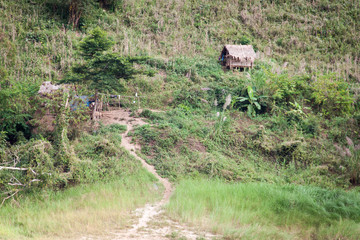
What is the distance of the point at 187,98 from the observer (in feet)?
39.8

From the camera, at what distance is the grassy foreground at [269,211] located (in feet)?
19.0

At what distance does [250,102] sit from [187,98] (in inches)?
96.1

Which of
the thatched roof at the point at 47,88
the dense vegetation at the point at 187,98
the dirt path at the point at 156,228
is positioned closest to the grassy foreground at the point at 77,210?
the dirt path at the point at 156,228

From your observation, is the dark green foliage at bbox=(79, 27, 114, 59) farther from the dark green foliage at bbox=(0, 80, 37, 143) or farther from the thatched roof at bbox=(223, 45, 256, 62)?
the thatched roof at bbox=(223, 45, 256, 62)

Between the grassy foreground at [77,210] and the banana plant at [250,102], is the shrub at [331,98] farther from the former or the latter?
the grassy foreground at [77,210]

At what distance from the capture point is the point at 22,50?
14.1 meters

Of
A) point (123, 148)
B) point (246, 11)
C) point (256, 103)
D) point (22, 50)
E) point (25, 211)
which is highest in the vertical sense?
point (246, 11)

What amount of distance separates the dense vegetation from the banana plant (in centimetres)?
6

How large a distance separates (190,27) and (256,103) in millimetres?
9775

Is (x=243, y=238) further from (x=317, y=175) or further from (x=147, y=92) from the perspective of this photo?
(x=147, y=92)

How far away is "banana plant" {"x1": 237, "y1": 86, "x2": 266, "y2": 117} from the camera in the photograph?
11.7m

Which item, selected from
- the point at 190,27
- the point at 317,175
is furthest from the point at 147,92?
the point at 190,27

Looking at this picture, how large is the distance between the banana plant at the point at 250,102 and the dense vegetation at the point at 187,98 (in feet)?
0.18

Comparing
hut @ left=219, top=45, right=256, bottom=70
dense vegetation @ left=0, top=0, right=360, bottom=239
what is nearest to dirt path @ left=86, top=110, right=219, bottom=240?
dense vegetation @ left=0, top=0, right=360, bottom=239
